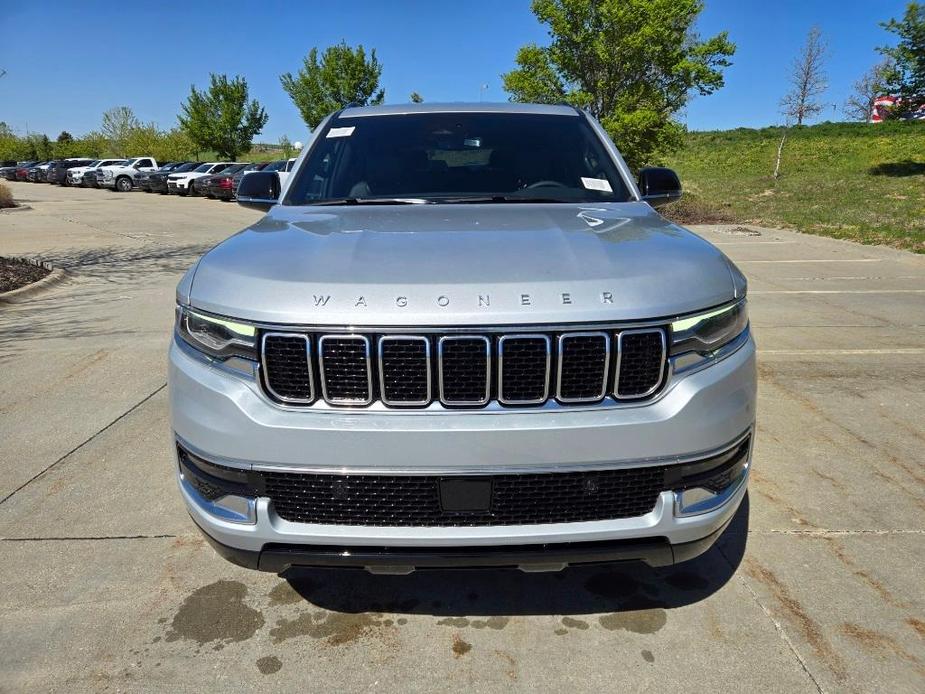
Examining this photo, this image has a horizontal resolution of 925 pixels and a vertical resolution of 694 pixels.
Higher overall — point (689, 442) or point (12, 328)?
point (689, 442)

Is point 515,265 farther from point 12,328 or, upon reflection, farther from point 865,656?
point 12,328

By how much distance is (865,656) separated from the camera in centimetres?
235

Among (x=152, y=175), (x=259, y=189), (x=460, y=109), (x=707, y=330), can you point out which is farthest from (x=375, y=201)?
(x=152, y=175)

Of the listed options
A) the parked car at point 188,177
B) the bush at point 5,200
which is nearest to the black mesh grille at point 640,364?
the bush at point 5,200

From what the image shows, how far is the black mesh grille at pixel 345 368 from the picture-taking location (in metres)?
2.03

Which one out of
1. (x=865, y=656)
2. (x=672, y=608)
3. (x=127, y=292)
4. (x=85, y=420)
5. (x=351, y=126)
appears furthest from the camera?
(x=127, y=292)

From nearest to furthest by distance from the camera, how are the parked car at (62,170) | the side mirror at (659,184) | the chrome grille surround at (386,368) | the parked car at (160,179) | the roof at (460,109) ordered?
1. the chrome grille surround at (386,368)
2. the side mirror at (659,184)
3. the roof at (460,109)
4. the parked car at (160,179)
5. the parked car at (62,170)

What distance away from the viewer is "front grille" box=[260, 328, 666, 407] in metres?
2.02

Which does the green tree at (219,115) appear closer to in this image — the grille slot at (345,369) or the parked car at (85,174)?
the parked car at (85,174)

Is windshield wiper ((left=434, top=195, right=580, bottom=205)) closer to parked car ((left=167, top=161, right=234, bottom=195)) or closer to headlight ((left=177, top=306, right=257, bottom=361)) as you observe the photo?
headlight ((left=177, top=306, right=257, bottom=361))

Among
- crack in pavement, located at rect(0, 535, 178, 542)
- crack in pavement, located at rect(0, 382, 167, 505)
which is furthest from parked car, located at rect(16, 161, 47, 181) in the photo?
crack in pavement, located at rect(0, 535, 178, 542)

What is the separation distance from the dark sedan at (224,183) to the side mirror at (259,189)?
25.5 m

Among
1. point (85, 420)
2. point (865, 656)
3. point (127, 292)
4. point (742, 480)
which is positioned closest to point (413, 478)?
point (742, 480)

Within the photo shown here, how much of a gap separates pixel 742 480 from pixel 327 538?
4.63 feet
